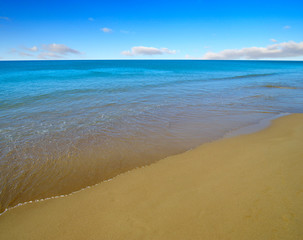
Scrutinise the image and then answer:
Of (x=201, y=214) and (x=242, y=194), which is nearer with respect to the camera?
(x=201, y=214)

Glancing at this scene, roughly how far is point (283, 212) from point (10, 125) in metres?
11.9

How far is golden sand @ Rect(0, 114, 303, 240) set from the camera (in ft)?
9.78

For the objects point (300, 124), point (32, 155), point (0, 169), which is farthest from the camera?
point (300, 124)

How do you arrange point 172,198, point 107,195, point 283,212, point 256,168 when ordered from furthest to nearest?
point 256,168 → point 107,195 → point 172,198 → point 283,212

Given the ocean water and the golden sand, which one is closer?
the golden sand


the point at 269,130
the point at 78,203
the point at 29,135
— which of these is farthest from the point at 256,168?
the point at 29,135

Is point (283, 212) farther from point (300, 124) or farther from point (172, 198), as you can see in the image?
point (300, 124)

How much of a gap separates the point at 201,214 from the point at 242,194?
1.19 meters

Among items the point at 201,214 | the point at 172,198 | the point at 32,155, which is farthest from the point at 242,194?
the point at 32,155

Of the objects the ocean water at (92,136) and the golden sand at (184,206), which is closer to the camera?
the golden sand at (184,206)

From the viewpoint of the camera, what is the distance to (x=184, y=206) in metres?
3.47

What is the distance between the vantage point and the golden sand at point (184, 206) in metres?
2.98

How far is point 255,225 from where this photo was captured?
2998mm

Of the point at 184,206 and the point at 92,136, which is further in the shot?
the point at 92,136
